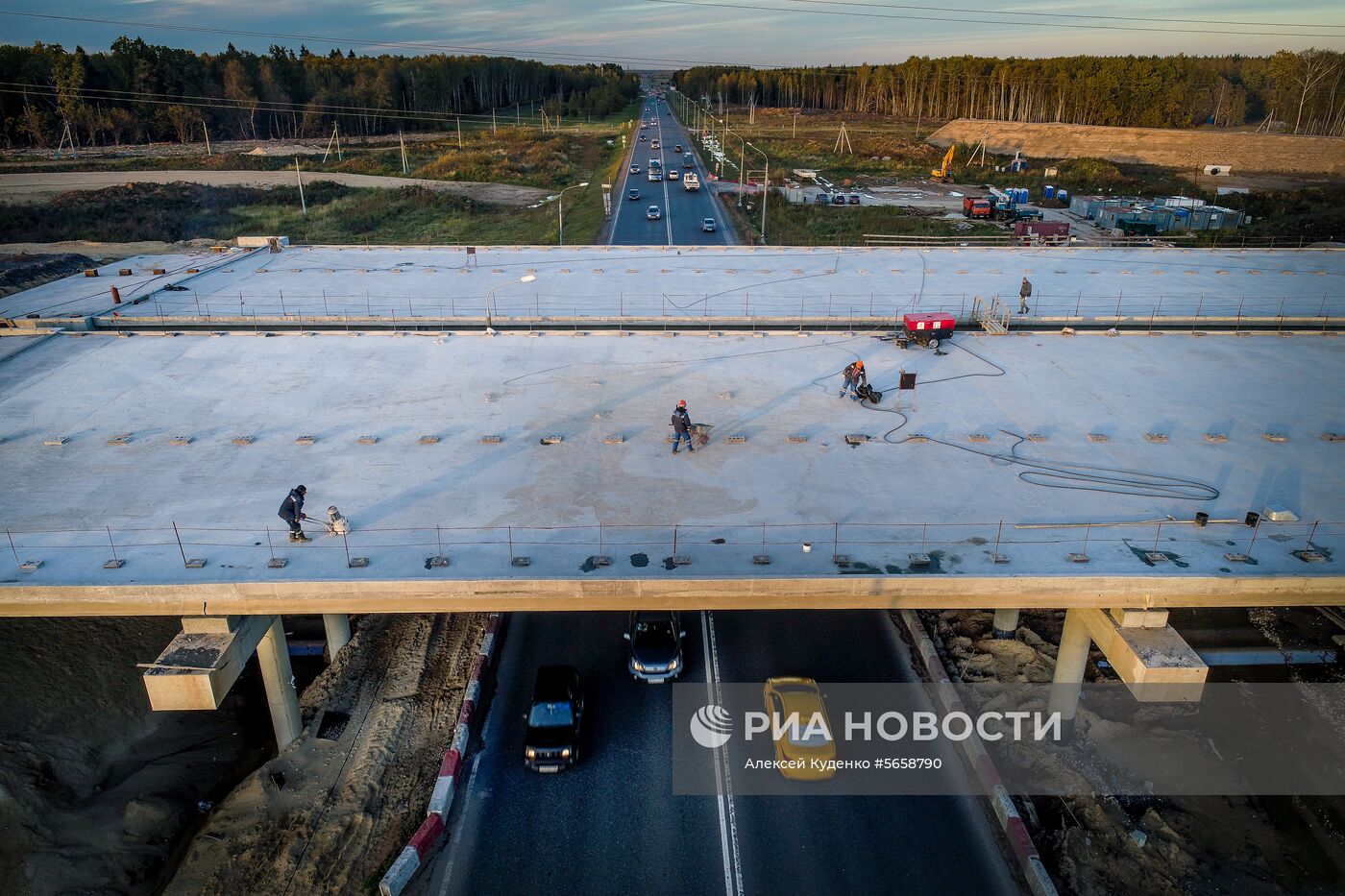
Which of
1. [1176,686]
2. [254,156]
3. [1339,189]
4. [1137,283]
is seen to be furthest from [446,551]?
[254,156]

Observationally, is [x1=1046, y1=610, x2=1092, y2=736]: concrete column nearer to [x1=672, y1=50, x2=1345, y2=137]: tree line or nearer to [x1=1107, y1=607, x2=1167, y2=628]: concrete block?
[x1=1107, y1=607, x2=1167, y2=628]: concrete block

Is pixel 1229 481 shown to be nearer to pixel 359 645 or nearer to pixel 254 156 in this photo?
pixel 359 645

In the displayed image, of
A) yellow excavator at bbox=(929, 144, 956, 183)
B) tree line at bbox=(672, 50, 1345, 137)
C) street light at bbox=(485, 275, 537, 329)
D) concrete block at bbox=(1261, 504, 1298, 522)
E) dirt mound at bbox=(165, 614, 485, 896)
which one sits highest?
tree line at bbox=(672, 50, 1345, 137)

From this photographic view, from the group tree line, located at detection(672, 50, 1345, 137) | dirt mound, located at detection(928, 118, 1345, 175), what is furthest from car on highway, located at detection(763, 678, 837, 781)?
tree line, located at detection(672, 50, 1345, 137)

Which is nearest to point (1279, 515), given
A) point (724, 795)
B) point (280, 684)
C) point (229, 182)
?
point (724, 795)

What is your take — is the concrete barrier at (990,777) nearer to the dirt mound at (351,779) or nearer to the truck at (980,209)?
the dirt mound at (351,779)

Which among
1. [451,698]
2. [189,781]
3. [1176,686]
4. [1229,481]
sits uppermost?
[1229,481]
